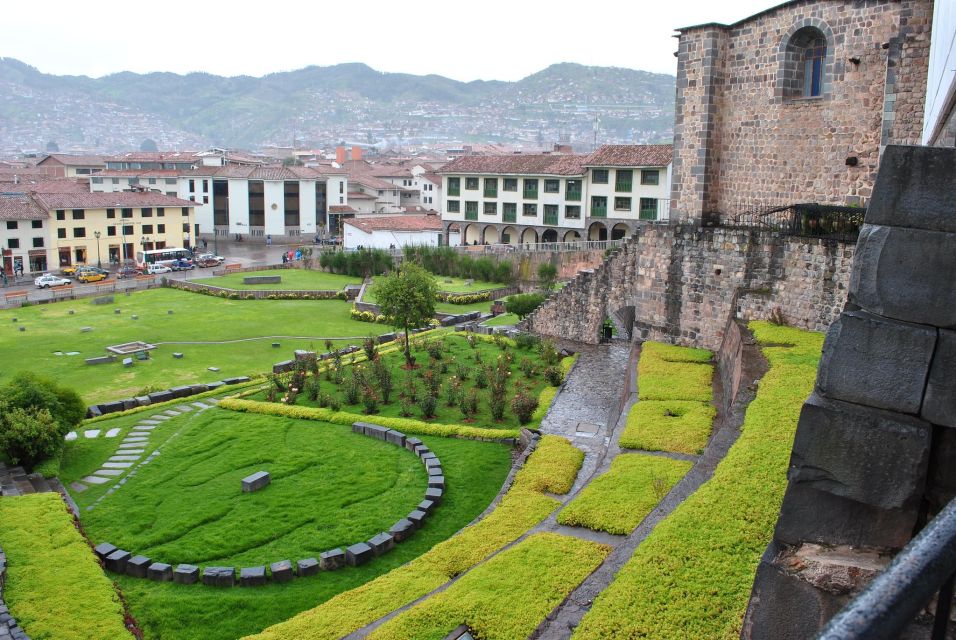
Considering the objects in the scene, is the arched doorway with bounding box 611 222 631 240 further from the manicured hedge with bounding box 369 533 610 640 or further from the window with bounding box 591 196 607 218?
the manicured hedge with bounding box 369 533 610 640

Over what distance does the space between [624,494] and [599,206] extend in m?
44.6

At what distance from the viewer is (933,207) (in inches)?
150

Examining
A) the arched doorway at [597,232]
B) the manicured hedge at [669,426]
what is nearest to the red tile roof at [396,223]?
the arched doorway at [597,232]

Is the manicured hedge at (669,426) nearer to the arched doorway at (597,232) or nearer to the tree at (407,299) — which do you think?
the tree at (407,299)

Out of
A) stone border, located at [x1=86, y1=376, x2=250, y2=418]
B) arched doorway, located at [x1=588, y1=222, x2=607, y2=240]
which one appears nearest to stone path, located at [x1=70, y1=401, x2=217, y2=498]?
stone border, located at [x1=86, y1=376, x2=250, y2=418]

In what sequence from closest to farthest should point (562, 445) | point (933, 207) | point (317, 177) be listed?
1. point (933, 207)
2. point (562, 445)
3. point (317, 177)

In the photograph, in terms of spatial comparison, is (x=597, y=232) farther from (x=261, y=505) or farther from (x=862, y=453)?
(x=862, y=453)

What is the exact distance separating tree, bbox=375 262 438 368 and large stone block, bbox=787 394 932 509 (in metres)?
20.1

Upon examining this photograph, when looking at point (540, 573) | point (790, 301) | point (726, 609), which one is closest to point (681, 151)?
point (790, 301)

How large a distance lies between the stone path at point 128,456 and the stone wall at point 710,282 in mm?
12744

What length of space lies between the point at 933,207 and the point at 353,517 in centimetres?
1141

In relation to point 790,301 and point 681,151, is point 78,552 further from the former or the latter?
point 681,151

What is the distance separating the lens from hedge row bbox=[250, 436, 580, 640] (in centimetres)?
929

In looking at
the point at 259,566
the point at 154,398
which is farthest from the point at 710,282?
the point at 154,398
